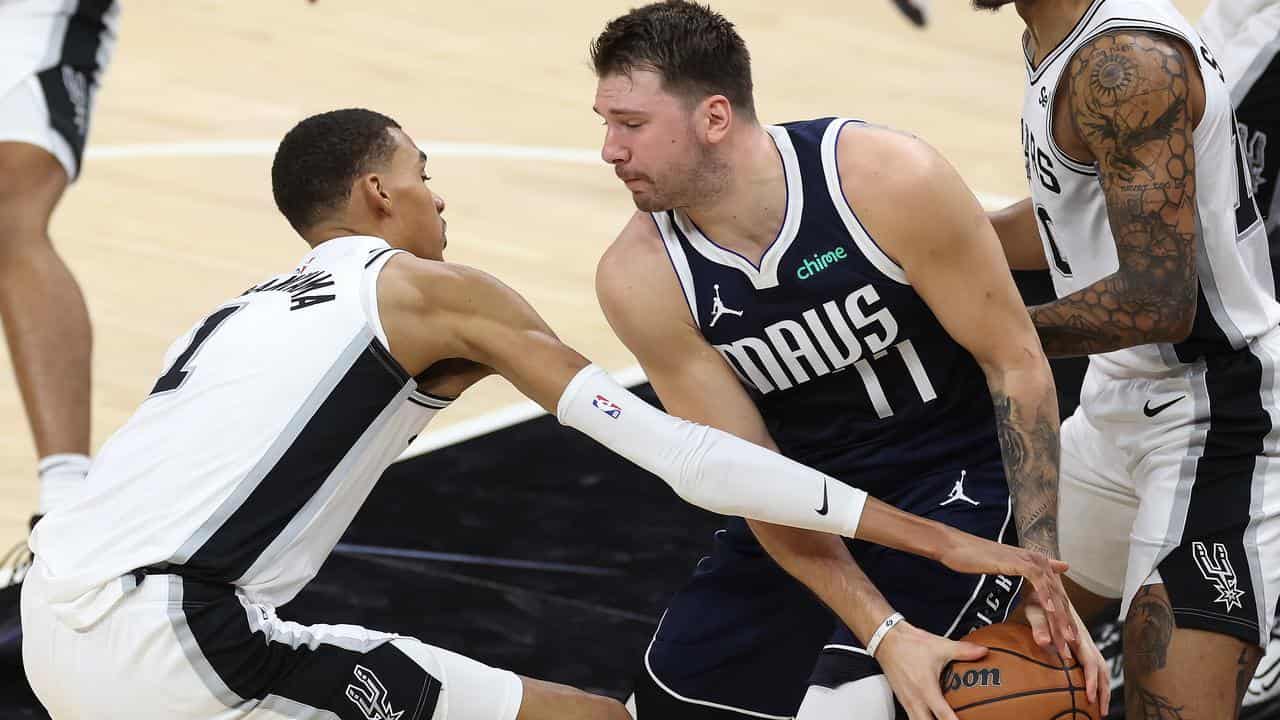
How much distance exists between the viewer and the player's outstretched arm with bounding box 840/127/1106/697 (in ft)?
11.3

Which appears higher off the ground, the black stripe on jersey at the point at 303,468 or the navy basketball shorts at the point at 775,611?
the black stripe on jersey at the point at 303,468

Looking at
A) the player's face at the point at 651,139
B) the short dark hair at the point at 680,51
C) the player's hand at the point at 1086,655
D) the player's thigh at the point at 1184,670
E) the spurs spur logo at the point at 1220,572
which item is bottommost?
the player's thigh at the point at 1184,670

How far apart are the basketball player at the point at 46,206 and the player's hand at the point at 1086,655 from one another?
2.75 m

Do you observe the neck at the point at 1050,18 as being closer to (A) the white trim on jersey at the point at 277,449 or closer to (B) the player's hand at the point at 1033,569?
(B) the player's hand at the point at 1033,569

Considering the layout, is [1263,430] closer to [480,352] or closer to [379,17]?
[480,352]

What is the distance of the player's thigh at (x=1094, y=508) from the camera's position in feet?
12.9

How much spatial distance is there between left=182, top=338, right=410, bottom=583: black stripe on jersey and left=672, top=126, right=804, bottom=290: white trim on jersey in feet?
2.26

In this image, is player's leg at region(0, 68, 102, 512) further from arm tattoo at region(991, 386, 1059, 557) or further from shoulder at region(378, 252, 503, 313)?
arm tattoo at region(991, 386, 1059, 557)

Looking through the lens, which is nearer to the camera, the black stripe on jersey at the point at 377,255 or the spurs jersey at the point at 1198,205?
the black stripe on jersey at the point at 377,255

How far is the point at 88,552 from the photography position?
129 inches

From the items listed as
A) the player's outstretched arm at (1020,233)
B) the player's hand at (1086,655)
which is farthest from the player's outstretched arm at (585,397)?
the player's outstretched arm at (1020,233)

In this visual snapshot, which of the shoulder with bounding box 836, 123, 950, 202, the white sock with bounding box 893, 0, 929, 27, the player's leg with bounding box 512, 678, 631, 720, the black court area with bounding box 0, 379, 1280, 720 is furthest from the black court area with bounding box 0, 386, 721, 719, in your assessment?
the white sock with bounding box 893, 0, 929, 27

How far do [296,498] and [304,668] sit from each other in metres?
0.32

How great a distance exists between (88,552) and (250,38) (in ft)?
23.9
